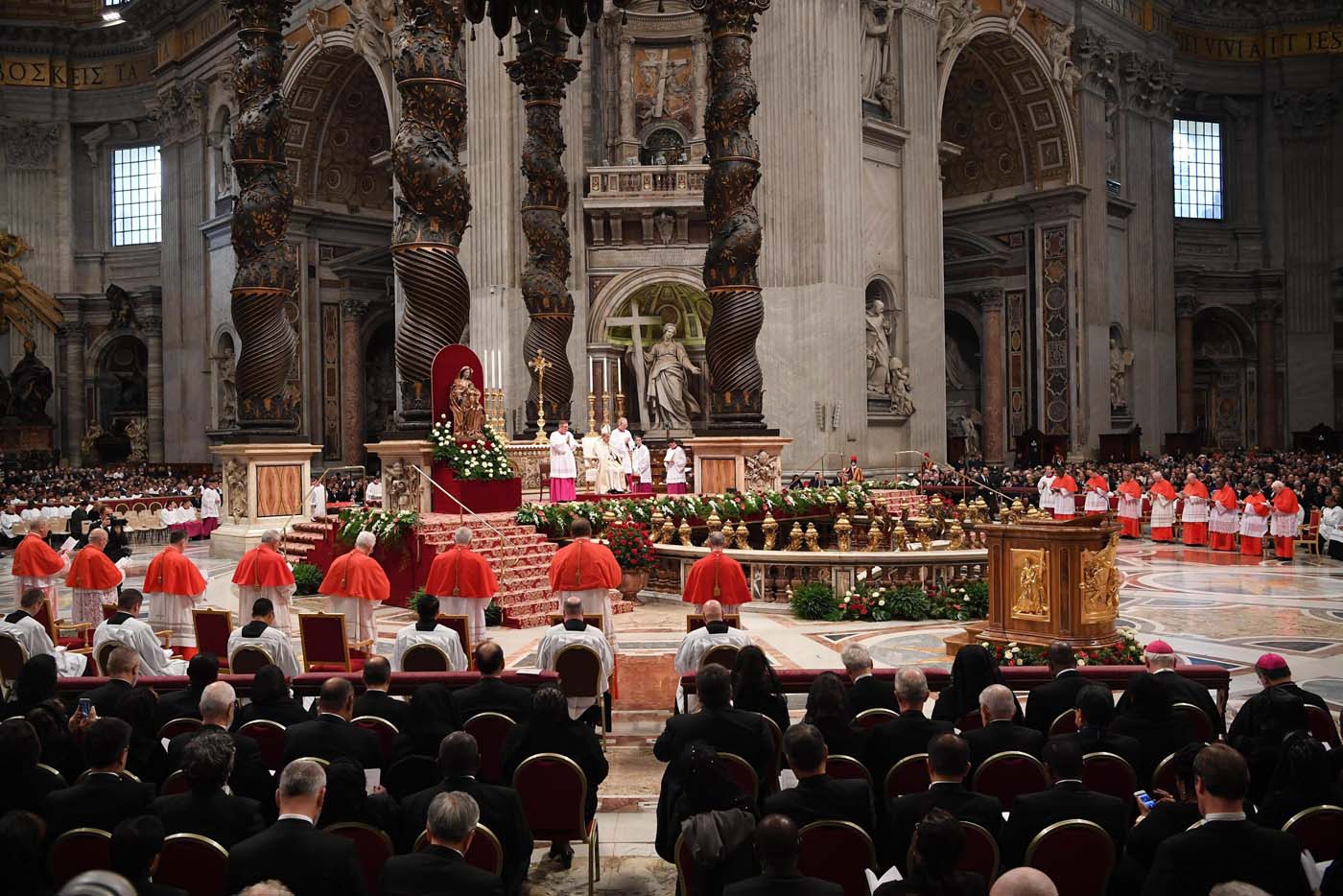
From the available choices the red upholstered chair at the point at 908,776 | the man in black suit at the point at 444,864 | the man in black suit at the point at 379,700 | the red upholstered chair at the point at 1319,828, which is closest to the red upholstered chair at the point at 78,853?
the man in black suit at the point at 444,864

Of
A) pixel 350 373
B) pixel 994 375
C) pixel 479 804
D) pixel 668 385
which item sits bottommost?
pixel 479 804

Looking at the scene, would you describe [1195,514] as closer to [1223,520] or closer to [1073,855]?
[1223,520]

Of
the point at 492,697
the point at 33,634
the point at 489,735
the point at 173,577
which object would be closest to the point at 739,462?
the point at 173,577

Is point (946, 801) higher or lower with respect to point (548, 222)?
lower

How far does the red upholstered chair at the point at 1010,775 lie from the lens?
199 inches

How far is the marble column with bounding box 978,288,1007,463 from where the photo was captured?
126 ft

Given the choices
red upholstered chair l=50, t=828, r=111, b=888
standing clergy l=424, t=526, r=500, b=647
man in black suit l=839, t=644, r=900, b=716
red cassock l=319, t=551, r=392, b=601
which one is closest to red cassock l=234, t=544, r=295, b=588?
red cassock l=319, t=551, r=392, b=601

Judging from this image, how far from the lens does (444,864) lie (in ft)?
12.6

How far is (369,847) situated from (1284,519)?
766 inches

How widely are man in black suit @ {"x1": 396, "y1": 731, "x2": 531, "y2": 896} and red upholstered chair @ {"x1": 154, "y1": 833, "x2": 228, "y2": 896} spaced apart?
819 millimetres

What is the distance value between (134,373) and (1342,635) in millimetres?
42073

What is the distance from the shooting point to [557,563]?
11086mm

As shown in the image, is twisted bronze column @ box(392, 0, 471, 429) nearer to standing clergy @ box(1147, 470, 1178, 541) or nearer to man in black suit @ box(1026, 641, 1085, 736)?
man in black suit @ box(1026, 641, 1085, 736)

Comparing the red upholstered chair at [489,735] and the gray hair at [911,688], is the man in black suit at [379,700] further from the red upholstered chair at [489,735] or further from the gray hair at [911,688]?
the gray hair at [911,688]
